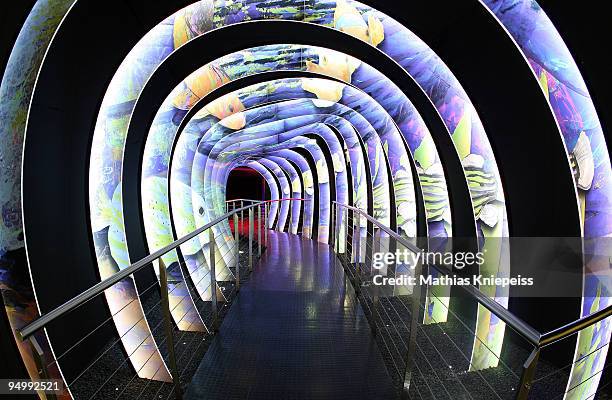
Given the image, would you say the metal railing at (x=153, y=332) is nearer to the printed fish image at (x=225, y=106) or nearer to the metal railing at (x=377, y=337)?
the metal railing at (x=377, y=337)

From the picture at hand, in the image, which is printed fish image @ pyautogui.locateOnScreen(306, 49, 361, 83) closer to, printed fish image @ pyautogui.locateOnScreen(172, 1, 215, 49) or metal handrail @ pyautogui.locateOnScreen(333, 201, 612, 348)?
printed fish image @ pyautogui.locateOnScreen(172, 1, 215, 49)

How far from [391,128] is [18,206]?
674 centimetres

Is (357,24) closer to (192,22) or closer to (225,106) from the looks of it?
(192,22)

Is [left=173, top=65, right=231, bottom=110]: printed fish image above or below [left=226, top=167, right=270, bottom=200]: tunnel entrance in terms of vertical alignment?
above

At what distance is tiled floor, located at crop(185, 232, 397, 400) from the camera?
2.21m

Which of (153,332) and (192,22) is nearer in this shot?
(192,22)

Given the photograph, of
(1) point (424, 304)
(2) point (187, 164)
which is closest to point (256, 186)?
(2) point (187, 164)

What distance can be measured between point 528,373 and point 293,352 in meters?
1.80

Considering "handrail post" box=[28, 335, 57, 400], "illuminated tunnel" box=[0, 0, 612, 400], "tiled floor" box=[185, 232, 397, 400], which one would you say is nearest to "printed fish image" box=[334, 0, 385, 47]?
"illuminated tunnel" box=[0, 0, 612, 400]

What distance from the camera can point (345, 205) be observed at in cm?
480

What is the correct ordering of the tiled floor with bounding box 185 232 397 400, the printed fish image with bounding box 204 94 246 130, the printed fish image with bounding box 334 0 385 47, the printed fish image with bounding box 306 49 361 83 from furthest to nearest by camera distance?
the printed fish image with bounding box 204 94 246 130 < the printed fish image with bounding box 306 49 361 83 < the printed fish image with bounding box 334 0 385 47 < the tiled floor with bounding box 185 232 397 400

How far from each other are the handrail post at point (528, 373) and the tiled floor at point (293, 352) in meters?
1.09

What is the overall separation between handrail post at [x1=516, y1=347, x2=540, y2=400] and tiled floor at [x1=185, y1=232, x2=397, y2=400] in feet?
3.57

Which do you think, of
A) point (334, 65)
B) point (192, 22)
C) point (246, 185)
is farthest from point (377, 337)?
point (246, 185)
